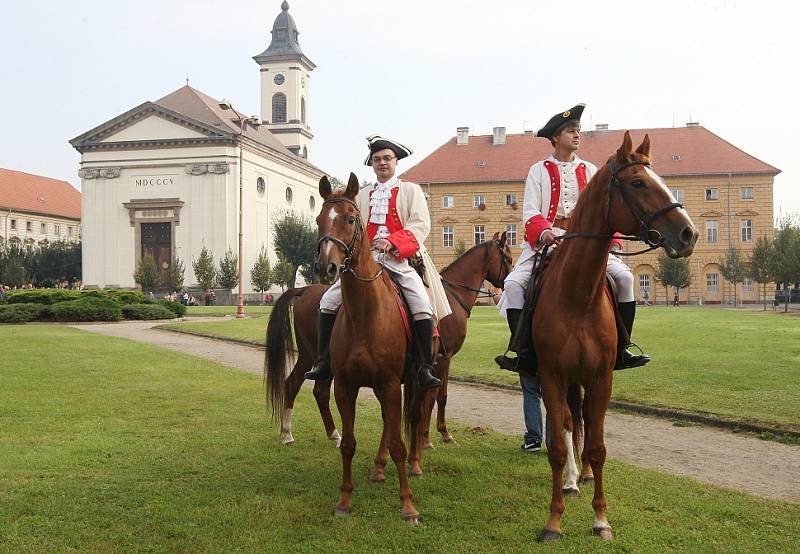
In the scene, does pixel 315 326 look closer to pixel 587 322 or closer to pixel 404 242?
pixel 404 242

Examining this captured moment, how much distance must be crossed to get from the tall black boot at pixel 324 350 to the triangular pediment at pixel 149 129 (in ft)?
217

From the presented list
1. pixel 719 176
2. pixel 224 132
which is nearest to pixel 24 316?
pixel 224 132

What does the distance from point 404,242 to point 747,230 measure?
232 ft

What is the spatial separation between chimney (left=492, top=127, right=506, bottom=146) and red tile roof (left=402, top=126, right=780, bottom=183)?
0.48 m

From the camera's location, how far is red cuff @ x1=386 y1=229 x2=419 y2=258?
22.8ft

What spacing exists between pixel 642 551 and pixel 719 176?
231ft

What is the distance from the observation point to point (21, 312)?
3428 centimetres

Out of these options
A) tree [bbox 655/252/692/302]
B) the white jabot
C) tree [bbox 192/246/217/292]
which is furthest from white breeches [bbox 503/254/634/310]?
tree [bbox 192/246/217/292]

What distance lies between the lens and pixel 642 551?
5.38m

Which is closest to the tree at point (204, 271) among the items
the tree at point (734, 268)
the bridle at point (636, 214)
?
the tree at point (734, 268)

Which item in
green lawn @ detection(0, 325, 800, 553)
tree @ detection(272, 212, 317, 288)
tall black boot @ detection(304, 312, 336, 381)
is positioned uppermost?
tree @ detection(272, 212, 317, 288)

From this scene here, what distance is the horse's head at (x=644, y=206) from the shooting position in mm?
5156

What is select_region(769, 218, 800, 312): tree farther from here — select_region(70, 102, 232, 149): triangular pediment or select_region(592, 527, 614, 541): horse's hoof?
select_region(70, 102, 232, 149): triangular pediment

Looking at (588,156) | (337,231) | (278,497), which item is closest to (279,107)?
(588,156)
